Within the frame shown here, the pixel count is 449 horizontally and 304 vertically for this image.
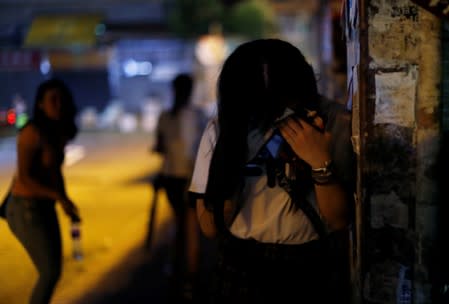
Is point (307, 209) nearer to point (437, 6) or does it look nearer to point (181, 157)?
point (437, 6)

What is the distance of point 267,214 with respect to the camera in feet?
7.95

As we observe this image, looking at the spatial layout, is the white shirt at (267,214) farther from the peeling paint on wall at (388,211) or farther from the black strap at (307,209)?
the peeling paint on wall at (388,211)

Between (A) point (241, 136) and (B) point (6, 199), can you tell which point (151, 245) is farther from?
(A) point (241, 136)

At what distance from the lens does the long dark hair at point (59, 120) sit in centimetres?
420

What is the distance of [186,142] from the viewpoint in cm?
591

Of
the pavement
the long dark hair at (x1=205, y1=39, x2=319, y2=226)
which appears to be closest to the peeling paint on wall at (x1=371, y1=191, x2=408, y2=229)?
the long dark hair at (x1=205, y1=39, x2=319, y2=226)

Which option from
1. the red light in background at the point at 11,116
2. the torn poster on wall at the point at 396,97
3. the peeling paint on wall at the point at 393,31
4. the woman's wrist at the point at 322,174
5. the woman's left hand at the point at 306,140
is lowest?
the red light in background at the point at 11,116

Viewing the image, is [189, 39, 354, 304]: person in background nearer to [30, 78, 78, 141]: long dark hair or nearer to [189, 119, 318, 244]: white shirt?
[189, 119, 318, 244]: white shirt

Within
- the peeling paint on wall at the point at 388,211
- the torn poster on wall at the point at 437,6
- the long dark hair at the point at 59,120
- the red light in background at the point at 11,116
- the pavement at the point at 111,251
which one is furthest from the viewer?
the red light in background at the point at 11,116

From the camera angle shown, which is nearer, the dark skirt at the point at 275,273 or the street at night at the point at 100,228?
the dark skirt at the point at 275,273

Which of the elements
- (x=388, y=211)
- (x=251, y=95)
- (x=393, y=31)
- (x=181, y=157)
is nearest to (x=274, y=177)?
(x=251, y=95)

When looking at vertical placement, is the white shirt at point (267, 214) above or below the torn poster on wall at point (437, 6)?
below

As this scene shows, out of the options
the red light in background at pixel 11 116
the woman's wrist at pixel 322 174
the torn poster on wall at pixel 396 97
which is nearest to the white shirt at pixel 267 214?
the woman's wrist at pixel 322 174

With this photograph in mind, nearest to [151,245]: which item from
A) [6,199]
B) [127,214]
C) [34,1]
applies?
[127,214]
